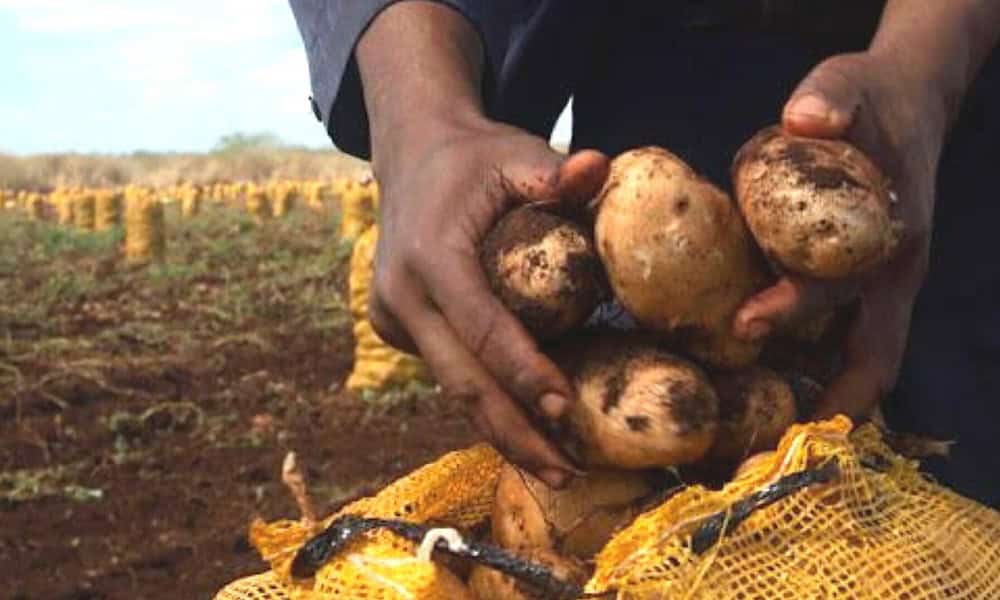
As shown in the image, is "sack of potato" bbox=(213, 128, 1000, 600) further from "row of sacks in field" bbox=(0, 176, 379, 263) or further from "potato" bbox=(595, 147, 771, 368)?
"row of sacks in field" bbox=(0, 176, 379, 263)

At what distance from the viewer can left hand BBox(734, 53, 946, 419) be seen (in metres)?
1.44

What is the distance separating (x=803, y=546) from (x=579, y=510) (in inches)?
11.1

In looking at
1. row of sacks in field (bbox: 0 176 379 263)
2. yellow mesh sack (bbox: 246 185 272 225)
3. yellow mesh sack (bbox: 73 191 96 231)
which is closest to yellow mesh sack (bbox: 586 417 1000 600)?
row of sacks in field (bbox: 0 176 379 263)

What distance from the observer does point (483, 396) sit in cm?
147

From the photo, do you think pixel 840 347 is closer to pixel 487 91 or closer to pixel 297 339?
pixel 487 91

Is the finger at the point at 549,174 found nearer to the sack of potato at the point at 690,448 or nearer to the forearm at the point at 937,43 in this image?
the sack of potato at the point at 690,448

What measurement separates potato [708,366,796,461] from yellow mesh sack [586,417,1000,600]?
11 cm

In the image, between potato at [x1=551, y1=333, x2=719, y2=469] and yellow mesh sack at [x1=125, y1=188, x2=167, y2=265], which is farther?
yellow mesh sack at [x1=125, y1=188, x2=167, y2=265]

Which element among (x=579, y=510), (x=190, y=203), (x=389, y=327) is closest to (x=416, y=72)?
(x=389, y=327)

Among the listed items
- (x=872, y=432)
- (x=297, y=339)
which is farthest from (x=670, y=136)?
(x=297, y=339)

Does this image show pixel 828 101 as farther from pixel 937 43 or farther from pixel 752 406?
pixel 752 406

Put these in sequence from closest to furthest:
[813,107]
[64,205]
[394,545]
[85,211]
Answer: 1. [813,107]
2. [394,545]
3. [85,211]
4. [64,205]

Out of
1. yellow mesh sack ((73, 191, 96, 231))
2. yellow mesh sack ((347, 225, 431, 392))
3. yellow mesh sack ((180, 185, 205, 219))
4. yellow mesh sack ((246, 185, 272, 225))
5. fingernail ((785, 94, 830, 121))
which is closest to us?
fingernail ((785, 94, 830, 121))

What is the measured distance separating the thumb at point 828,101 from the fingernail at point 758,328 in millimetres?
184
